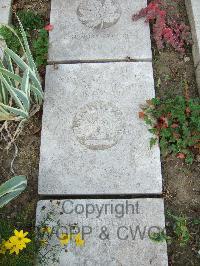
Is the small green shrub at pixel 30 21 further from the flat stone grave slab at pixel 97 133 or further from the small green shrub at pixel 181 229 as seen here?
the small green shrub at pixel 181 229

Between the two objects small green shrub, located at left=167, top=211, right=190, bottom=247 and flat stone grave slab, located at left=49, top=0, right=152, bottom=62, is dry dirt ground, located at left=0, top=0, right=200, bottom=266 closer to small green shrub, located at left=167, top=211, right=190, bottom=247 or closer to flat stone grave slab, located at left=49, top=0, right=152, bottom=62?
small green shrub, located at left=167, top=211, right=190, bottom=247

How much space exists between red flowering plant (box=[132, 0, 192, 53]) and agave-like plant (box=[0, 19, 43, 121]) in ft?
3.47

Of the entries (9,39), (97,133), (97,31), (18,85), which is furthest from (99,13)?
(97,133)

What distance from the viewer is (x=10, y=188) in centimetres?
235

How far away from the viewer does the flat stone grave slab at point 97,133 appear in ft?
8.90

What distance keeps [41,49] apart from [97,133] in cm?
86

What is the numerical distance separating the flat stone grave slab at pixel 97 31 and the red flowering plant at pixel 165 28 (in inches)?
2.8

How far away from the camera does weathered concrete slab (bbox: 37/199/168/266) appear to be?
2.50 metres

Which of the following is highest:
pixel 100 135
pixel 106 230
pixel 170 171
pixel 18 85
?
pixel 18 85

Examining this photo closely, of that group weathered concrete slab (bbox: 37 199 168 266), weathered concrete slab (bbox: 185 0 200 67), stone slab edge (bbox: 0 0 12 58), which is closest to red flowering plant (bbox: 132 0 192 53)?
weathered concrete slab (bbox: 185 0 200 67)

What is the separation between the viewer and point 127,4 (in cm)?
338

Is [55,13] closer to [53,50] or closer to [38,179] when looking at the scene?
[53,50]

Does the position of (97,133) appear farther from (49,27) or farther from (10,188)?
(49,27)

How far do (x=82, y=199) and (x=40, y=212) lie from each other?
0.28 metres
